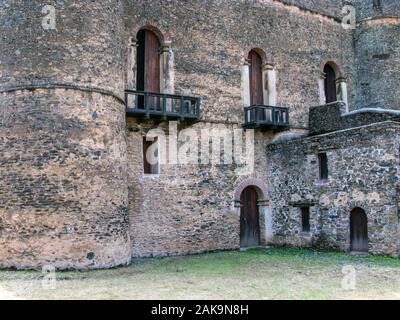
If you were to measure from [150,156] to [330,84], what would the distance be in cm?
950

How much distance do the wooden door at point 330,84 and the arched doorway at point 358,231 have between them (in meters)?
6.97

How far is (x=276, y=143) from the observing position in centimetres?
1833

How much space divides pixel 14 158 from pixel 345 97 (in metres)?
14.2

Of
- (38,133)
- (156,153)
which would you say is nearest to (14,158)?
(38,133)

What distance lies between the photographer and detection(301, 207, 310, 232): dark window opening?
16922mm

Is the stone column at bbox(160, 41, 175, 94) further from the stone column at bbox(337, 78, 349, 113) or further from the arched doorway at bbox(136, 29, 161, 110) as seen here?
the stone column at bbox(337, 78, 349, 113)

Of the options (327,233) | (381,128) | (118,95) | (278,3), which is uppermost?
(278,3)

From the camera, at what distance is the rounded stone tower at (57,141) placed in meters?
12.0

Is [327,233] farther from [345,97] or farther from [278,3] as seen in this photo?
[278,3]

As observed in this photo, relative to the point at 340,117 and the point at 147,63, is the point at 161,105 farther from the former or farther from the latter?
the point at 340,117

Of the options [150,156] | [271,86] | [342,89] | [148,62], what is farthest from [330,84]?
[150,156]

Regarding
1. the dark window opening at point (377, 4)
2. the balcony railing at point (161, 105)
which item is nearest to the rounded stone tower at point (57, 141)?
the balcony railing at point (161, 105)

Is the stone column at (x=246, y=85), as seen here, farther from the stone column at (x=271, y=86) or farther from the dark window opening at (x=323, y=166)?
the dark window opening at (x=323, y=166)

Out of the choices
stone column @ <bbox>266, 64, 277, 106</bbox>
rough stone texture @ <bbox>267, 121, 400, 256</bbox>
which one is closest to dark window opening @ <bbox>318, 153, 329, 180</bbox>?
rough stone texture @ <bbox>267, 121, 400, 256</bbox>
